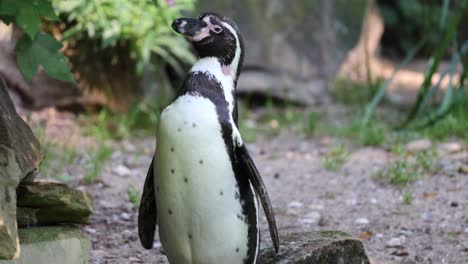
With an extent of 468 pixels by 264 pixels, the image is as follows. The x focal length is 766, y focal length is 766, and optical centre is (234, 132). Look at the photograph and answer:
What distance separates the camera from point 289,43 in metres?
7.14

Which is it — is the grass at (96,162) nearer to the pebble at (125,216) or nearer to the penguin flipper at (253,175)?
the pebble at (125,216)

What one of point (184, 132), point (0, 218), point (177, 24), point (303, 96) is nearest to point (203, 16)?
point (177, 24)

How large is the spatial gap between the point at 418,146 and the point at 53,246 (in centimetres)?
325

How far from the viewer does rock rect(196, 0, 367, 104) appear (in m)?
6.83

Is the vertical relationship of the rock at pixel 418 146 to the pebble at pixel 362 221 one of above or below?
below

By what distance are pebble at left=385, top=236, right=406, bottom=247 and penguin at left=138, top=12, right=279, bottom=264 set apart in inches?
45.9

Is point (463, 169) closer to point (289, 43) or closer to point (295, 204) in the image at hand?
point (295, 204)

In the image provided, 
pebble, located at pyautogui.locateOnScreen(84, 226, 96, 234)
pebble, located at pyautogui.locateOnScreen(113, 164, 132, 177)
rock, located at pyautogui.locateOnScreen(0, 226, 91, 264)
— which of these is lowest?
pebble, located at pyautogui.locateOnScreen(113, 164, 132, 177)

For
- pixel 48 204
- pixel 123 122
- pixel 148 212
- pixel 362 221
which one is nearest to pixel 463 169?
pixel 362 221

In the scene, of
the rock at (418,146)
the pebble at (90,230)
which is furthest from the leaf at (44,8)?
the rock at (418,146)

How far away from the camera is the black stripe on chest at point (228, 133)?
7.69 feet

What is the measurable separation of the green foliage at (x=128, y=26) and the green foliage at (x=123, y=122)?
34 centimetres

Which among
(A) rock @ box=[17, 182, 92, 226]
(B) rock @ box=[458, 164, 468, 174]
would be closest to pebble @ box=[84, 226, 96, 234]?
(A) rock @ box=[17, 182, 92, 226]

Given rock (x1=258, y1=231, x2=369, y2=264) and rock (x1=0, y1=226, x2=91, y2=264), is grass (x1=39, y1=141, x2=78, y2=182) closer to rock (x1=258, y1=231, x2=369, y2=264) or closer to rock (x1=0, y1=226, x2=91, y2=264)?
rock (x1=0, y1=226, x2=91, y2=264)
